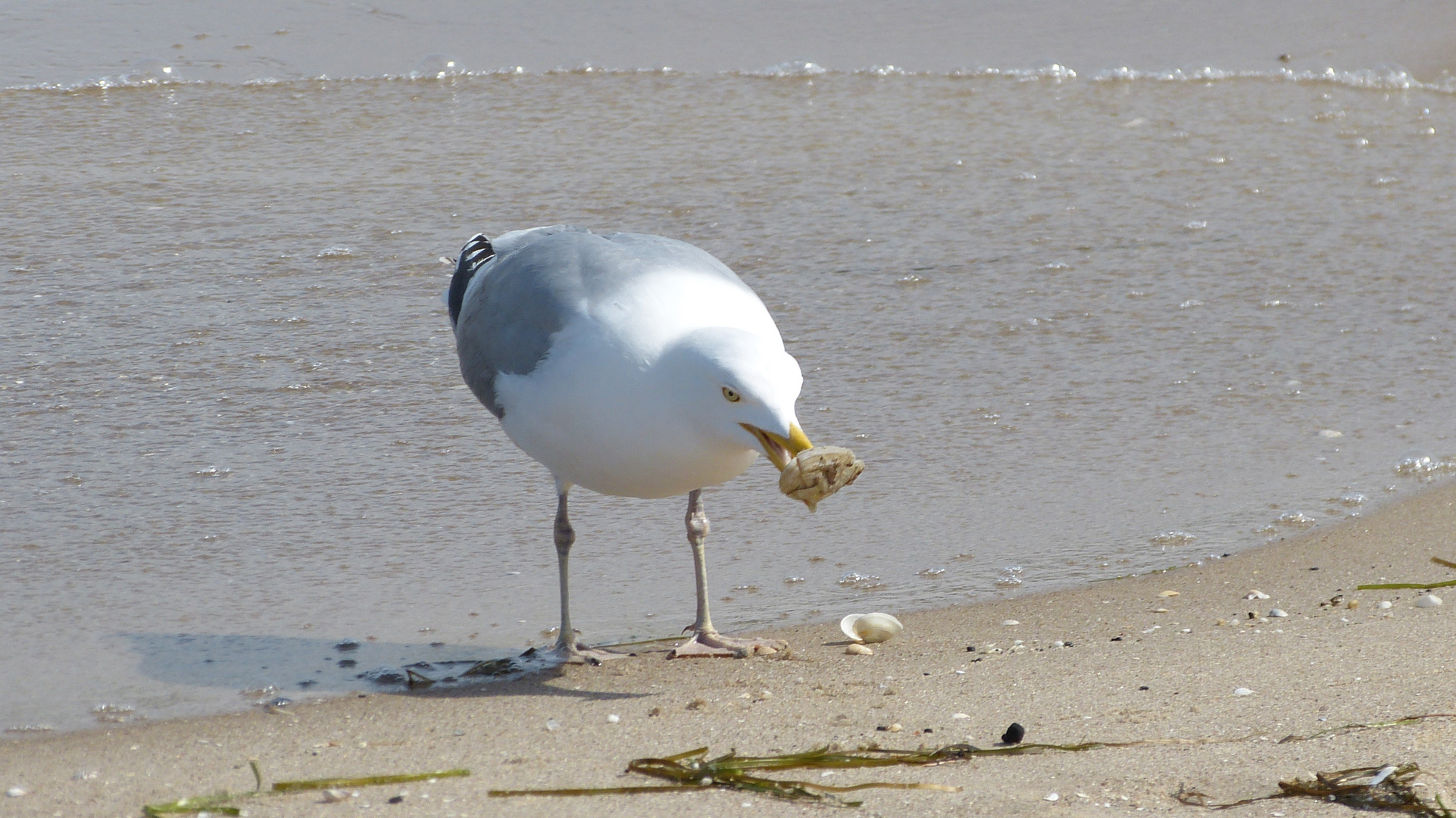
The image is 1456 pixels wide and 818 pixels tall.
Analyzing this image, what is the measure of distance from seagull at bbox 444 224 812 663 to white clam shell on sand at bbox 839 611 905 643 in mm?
193

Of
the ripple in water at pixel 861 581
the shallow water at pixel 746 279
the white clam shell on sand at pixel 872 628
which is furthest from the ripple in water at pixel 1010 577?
the white clam shell on sand at pixel 872 628

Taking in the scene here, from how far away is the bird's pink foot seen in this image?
3.67 m

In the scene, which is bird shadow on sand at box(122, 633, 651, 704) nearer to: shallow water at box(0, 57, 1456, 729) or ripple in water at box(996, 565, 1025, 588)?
shallow water at box(0, 57, 1456, 729)

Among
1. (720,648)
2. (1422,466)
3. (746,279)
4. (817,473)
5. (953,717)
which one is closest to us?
(817,473)

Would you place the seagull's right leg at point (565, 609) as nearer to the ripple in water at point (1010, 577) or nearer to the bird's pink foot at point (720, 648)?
the bird's pink foot at point (720, 648)

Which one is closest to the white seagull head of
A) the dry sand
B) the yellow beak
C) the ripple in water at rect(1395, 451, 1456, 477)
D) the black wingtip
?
the yellow beak

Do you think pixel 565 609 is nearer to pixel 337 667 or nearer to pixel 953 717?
pixel 337 667

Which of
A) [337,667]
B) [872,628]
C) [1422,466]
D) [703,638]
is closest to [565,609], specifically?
[703,638]

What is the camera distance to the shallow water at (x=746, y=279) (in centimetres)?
402

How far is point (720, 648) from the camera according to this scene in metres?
3.70

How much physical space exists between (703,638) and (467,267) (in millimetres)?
1228

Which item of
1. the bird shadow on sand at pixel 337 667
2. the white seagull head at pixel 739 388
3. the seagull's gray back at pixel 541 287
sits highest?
the seagull's gray back at pixel 541 287

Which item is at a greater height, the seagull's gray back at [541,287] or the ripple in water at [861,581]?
the seagull's gray back at [541,287]

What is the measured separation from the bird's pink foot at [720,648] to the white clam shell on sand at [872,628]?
0.16 meters
